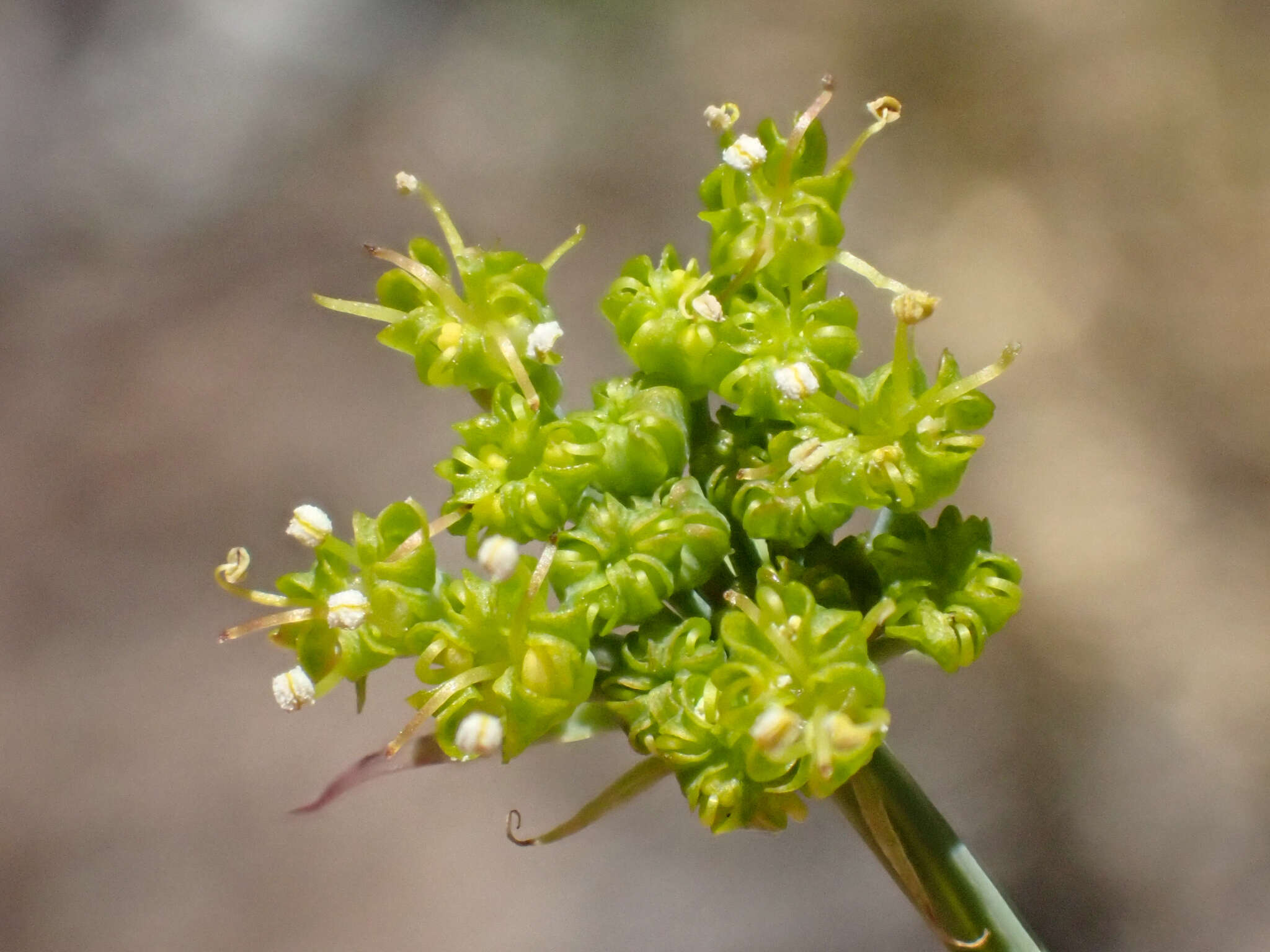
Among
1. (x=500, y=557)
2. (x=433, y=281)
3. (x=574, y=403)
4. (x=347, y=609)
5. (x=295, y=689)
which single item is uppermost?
(x=433, y=281)

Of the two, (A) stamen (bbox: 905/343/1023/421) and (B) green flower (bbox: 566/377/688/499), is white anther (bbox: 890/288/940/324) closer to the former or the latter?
(A) stamen (bbox: 905/343/1023/421)

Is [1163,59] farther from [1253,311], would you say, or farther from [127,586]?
[127,586]

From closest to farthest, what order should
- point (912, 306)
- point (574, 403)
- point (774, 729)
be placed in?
point (774, 729), point (912, 306), point (574, 403)

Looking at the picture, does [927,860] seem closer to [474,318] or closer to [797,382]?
[797,382]

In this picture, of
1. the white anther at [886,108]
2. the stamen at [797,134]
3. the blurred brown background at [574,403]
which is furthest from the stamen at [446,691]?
the blurred brown background at [574,403]

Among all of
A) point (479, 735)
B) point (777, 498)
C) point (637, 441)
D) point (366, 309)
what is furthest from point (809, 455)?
point (366, 309)

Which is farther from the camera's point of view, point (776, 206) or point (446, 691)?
point (776, 206)

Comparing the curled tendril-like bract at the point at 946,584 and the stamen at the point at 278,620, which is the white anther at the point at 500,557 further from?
the curled tendril-like bract at the point at 946,584

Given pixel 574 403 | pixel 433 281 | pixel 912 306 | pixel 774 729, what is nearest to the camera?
pixel 774 729
